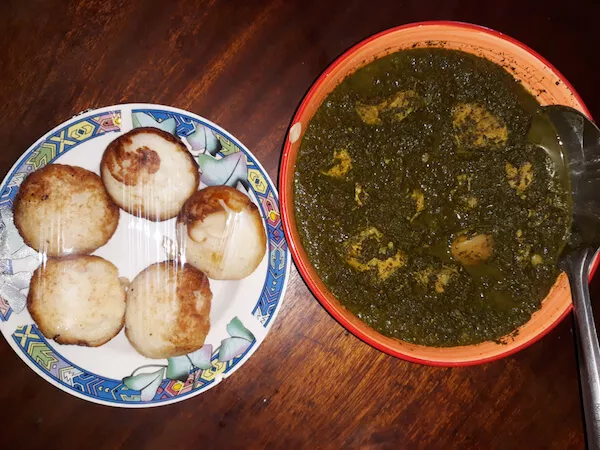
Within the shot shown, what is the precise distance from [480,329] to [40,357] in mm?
1202

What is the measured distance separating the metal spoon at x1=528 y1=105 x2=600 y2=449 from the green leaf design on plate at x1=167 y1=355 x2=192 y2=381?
1.06m

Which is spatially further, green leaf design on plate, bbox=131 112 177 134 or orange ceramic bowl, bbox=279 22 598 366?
green leaf design on plate, bbox=131 112 177 134

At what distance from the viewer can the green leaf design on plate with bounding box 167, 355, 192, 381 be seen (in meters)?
1.17

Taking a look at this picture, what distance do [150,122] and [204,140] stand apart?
0.51ft

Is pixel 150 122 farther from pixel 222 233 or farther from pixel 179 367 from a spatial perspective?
pixel 179 367

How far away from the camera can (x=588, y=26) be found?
1314mm

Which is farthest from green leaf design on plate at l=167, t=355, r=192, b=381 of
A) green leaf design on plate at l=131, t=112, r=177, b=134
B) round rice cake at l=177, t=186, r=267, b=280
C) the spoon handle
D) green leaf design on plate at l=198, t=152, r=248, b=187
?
the spoon handle

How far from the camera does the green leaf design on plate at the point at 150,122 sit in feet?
3.84

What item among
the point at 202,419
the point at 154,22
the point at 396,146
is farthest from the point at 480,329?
the point at 154,22

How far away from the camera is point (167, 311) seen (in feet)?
3.77

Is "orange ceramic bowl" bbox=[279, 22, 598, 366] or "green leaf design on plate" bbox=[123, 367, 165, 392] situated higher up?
"orange ceramic bowl" bbox=[279, 22, 598, 366]

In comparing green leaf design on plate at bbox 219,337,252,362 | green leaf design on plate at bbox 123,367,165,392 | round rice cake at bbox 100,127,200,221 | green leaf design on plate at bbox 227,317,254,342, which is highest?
round rice cake at bbox 100,127,200,221

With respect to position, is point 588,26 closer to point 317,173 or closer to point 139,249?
point 317,173

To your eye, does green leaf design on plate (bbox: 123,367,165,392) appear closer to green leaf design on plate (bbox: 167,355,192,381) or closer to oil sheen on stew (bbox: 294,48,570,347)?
green leaf design on plate (bbox: 167,355,192,381)
